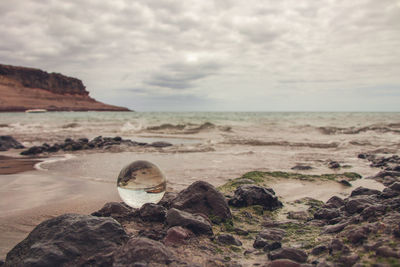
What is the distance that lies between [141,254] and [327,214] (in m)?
2.07

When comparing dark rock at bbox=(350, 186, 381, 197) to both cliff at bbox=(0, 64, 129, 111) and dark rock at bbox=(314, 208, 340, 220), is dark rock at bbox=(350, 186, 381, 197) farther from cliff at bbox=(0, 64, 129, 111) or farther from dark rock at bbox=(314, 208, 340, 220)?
cliff at bbox=(0, 64, 129, 111)

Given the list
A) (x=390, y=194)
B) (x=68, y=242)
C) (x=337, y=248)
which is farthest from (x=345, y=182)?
(x=68, y=242)

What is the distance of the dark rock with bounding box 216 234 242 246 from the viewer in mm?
2355

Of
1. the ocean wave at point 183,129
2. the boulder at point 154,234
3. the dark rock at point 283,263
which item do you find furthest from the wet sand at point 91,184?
the ocean wave at point 183,129

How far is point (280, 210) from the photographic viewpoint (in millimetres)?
3359

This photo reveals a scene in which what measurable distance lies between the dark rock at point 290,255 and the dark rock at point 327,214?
3.62 feet

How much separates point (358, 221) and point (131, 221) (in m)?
2.12

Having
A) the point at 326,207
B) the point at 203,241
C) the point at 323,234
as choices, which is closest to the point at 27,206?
the point at 203,241

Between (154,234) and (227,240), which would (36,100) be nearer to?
(154,234)

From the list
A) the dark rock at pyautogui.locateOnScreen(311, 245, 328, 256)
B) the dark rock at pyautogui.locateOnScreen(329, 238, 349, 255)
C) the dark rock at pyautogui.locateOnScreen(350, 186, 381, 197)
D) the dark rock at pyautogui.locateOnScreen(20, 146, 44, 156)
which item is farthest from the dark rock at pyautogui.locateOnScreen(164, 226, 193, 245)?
the dark rock at pyautogui.locateOnScreen(20, 146, 44, 156)

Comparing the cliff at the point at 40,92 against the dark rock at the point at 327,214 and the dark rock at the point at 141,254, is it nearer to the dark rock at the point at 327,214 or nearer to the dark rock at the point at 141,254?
the dark rock at the point at 141,254

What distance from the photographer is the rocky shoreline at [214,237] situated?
5.95 feet

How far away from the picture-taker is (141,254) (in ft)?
5.94

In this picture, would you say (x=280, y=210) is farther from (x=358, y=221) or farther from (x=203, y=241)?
(x=203, y=241)
